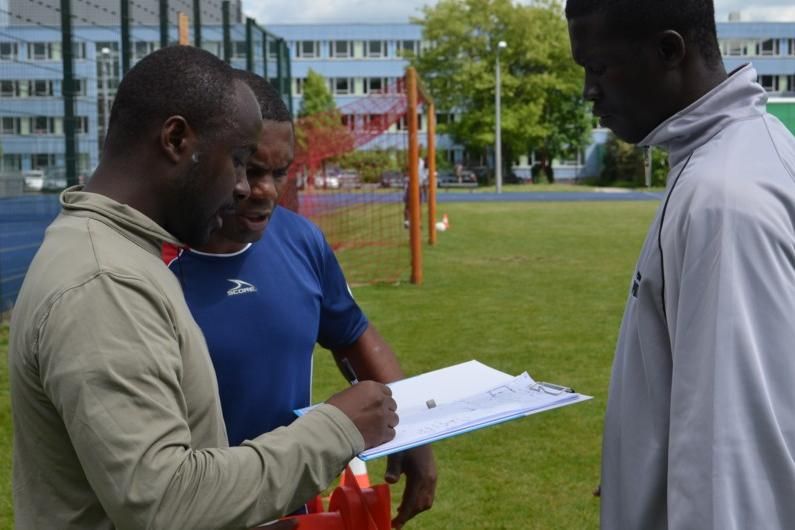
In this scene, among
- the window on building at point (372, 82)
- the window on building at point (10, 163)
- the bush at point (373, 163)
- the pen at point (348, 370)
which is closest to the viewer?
the pen at point (348, 370)

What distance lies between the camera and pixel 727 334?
1.62 m

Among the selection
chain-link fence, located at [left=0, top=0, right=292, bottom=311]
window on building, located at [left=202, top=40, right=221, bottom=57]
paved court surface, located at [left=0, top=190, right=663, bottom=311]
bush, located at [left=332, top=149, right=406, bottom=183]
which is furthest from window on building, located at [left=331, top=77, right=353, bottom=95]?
paved court surface, located at [left=0, top=190, right=663, bottom=311]

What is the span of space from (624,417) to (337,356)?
4.50 ft

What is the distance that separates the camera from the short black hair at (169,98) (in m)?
1.82

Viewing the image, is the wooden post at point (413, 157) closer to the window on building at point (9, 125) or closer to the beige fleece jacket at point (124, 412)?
the window on building at point (9, 125)

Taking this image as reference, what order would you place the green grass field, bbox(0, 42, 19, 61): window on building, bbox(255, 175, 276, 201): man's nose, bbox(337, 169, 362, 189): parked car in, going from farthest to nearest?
bbox(337, 169, 362, 189): parked car, bbox(0, 42, 19, 61): window on building, the green grass field, bbox(255, 175, 276, 201): man's nose

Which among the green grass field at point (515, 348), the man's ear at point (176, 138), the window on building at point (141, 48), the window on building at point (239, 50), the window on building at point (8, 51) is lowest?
the green grass field at point (515, 348)

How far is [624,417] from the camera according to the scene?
191 centimetres

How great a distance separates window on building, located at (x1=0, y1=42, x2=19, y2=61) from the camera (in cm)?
913

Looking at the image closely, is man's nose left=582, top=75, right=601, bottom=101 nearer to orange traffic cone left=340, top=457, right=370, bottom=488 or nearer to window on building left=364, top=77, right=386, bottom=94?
orange traffic cone left=340, top=457, right=370, bottom=488

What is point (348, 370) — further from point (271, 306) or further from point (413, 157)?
point (413, 157)

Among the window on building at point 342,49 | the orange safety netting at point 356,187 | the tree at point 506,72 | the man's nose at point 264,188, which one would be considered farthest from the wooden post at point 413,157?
the window on building at point 342,49

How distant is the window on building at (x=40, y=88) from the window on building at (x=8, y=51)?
0.37 metres

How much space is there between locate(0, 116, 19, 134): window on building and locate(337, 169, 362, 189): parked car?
8020 millimetres
